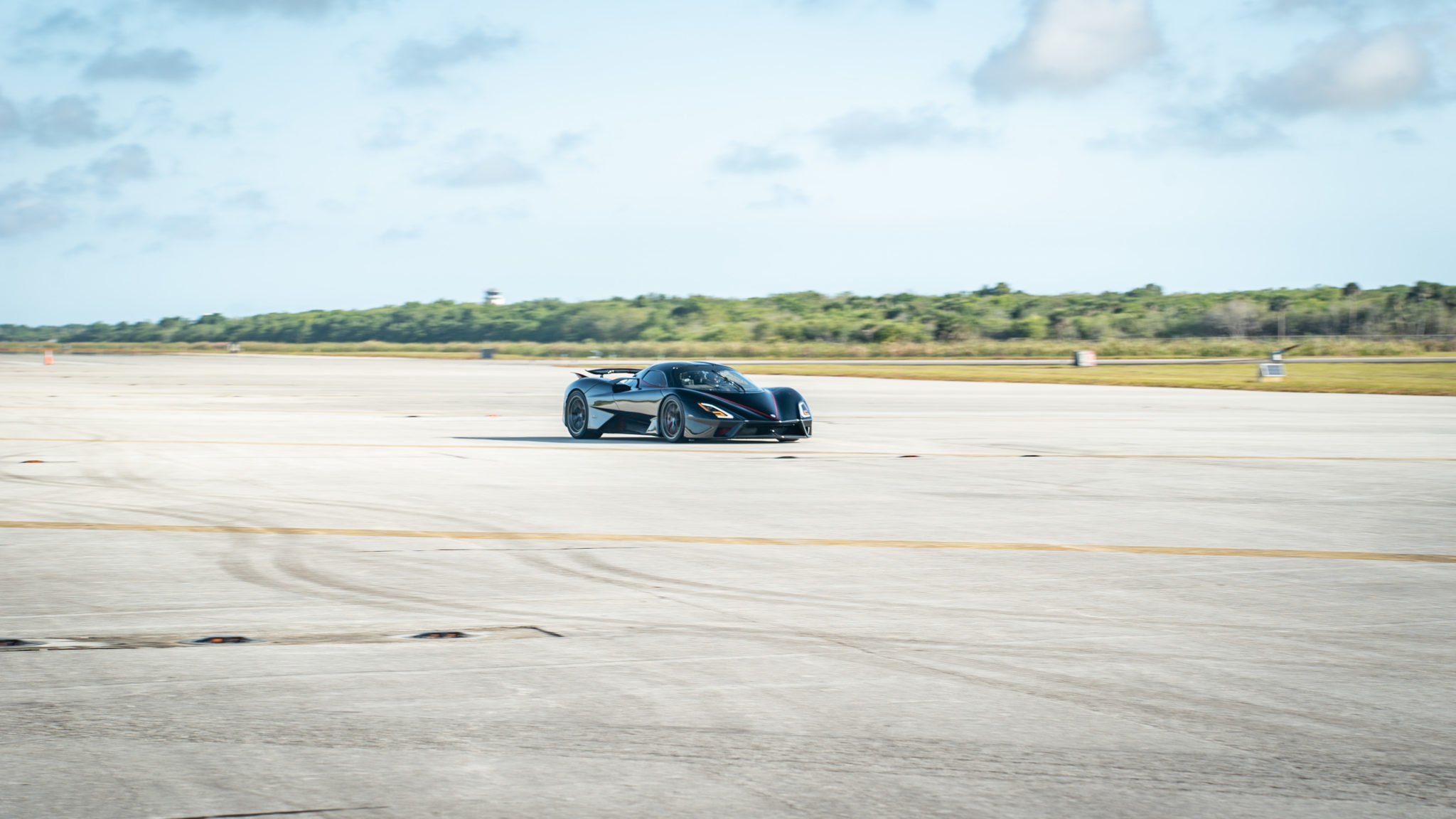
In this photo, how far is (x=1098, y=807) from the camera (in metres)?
3.84

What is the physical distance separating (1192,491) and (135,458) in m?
11.6

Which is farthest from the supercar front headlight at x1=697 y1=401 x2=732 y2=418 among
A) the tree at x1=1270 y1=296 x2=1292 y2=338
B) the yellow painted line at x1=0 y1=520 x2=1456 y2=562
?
the tree at x1=1270 y1=296 x2=1292 y2=338

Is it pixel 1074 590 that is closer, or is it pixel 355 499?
pixel 1074 590

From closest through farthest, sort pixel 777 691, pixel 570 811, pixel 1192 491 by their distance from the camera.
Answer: pixel 570 811, pixel 777 691, pixel 1192 491

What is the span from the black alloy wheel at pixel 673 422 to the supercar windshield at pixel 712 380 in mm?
331

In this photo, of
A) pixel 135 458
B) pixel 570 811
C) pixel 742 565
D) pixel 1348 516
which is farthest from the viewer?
pixel 135 458

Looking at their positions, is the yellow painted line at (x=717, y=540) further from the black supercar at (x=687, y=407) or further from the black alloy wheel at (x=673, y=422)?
the black alloy wheel at (x=673, y=422)

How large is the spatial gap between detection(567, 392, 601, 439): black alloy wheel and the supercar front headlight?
7.52 ft

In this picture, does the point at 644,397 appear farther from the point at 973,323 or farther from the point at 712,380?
the point at 973,323

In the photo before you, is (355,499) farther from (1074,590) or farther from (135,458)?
(1074,590)

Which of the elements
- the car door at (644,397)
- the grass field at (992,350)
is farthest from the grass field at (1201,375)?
the car door at (644,397)

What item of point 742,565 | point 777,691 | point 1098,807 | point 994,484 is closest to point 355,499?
point 742,565

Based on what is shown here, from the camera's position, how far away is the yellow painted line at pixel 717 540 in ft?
28.3

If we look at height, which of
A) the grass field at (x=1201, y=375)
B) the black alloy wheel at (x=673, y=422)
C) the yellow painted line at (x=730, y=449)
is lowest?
the grass field at (x=1201, y=375)
